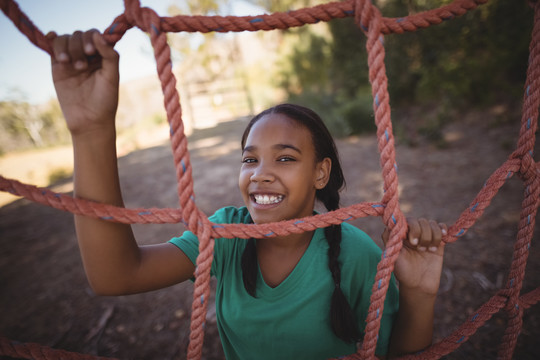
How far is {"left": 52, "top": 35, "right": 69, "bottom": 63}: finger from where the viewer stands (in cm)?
50

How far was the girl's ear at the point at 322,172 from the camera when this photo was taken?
928mm

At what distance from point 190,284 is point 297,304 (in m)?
1.51

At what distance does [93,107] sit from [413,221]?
79 cm

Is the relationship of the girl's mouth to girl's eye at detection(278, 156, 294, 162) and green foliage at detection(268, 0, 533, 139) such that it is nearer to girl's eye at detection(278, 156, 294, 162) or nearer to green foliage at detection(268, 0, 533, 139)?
girl's eye at detection(278, 156, 294, 162)

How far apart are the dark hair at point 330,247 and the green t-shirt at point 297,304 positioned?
0.02m

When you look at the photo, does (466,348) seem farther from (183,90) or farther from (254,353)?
(183,90)

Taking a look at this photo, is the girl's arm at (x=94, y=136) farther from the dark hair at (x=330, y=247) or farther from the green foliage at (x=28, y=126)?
the green foliage at (x=28, y=126)

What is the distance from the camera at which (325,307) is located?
2.63 ft

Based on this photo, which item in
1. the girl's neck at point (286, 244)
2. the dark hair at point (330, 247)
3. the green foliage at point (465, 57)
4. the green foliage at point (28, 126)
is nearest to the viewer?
the dark hair at point (330, 247)

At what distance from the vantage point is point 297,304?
30.7 inches

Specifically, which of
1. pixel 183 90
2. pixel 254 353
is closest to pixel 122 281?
pixel 254 353

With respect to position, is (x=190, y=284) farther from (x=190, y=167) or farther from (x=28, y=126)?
(x=28, y=126)

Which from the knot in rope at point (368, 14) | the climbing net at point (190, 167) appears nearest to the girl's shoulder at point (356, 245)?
the climbing net at point (190, 167)

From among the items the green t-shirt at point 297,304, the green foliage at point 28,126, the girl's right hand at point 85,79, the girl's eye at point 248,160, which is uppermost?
the green foliage at point 28,126
